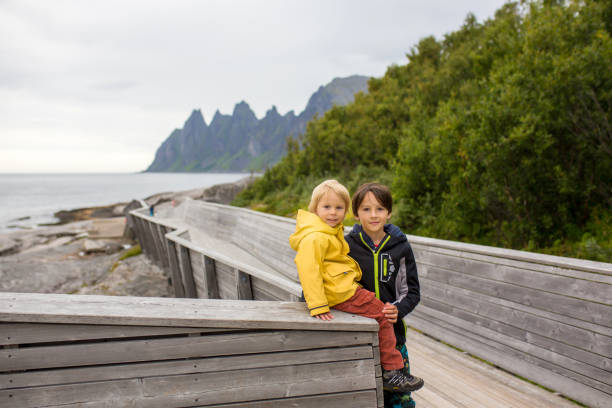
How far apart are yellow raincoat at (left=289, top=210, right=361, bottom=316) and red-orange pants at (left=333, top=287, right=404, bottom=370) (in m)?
0.06

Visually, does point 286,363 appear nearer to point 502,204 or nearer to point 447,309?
point 447,309

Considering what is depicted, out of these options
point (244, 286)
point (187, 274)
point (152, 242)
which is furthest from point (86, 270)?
point (244, 286)

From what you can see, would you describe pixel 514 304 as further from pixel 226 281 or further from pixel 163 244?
pixel 163 244

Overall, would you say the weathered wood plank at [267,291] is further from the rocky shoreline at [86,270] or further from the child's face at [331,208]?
the rocky shoreline at [86,270]

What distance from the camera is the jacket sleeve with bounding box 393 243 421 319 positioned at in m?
2.53

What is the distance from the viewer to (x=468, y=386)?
10.9 feet

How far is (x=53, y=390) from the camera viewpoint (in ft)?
6.38

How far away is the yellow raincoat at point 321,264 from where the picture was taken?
2.19 meters

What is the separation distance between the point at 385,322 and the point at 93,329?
177 cm

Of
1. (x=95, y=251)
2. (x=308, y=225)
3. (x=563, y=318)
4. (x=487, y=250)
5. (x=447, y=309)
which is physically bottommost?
(x=95, y=251)

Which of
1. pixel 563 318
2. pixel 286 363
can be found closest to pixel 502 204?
pixel 563 318

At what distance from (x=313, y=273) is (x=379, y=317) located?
0.59 metres

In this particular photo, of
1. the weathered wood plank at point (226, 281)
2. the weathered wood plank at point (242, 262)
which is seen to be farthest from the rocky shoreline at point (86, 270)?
the weathered wood plank at point (226, 281)

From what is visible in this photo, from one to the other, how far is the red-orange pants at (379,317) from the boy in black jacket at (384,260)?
196 mm
